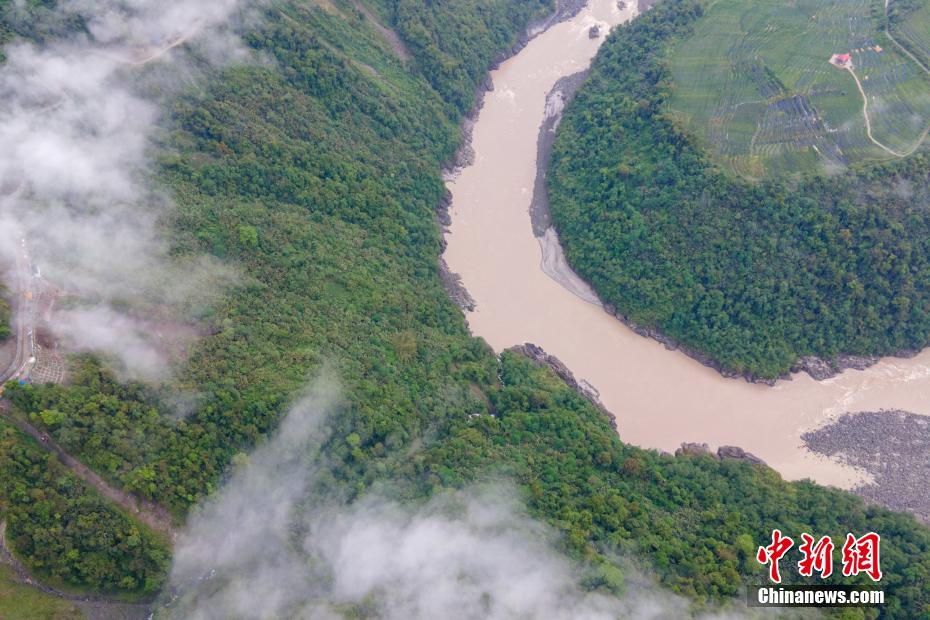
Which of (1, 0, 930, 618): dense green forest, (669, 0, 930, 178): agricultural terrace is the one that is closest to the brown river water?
(1, 0, 930, 618): dense green forest

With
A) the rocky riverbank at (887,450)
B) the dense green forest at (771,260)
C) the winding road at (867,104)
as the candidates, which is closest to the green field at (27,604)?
the dense green forest at (771,260)

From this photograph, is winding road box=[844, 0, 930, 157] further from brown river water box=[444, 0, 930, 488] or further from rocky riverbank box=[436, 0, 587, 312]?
rocky riverbank box=[436, 0, 587, 312]

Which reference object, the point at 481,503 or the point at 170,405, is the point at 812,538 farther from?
the point at 170,405

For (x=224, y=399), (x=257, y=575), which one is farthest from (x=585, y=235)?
(x=257, y=575)

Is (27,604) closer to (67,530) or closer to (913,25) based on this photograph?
(67,530)
